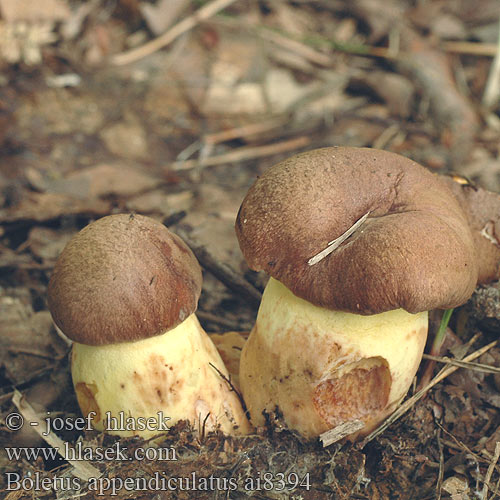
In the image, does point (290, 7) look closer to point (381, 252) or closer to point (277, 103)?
point (277, 103)

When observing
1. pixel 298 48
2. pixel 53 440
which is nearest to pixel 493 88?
pixel 298 48

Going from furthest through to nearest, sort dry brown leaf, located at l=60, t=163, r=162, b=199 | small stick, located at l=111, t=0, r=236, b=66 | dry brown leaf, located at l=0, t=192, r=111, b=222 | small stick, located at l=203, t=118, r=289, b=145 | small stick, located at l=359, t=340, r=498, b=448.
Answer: small stick, located at l=111, t=0, r=236, b=66 → small stick, located at l=203, t=118, r=289, b=145 → dry brown leaf, located at l=60, t=163, r=162, b=199 → dry brown leaf, located at l=0, t=192, r=111, b=222 → small stick, located at l=359, t=340, r=498, b=448

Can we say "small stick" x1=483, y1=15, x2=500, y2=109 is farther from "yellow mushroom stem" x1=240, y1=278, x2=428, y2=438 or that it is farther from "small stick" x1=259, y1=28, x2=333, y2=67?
"yellow mushroom stem" x1=240, y1=278, x2=428, y2=438

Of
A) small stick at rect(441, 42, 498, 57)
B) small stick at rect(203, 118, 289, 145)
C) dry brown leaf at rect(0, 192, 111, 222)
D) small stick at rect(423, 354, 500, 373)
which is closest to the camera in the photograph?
small stick at rect(423, 354, 500, 373)

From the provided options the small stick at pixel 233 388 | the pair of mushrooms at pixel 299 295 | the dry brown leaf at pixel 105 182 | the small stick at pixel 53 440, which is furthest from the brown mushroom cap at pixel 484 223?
the dry brown leaf at pixel 105 182

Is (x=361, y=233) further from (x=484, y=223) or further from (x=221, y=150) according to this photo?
(x=221, y=150)

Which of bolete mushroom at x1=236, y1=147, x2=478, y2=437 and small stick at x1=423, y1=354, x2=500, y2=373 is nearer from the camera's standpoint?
bolete mushroom at x1=236, y1=147, x2=478, y2=437

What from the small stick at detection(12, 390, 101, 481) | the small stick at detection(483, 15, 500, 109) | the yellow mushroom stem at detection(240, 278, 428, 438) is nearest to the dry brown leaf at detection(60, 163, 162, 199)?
the small stick at detection(12, 390, 101, 481)

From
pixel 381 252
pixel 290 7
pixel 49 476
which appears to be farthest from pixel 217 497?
pixel 290 7
